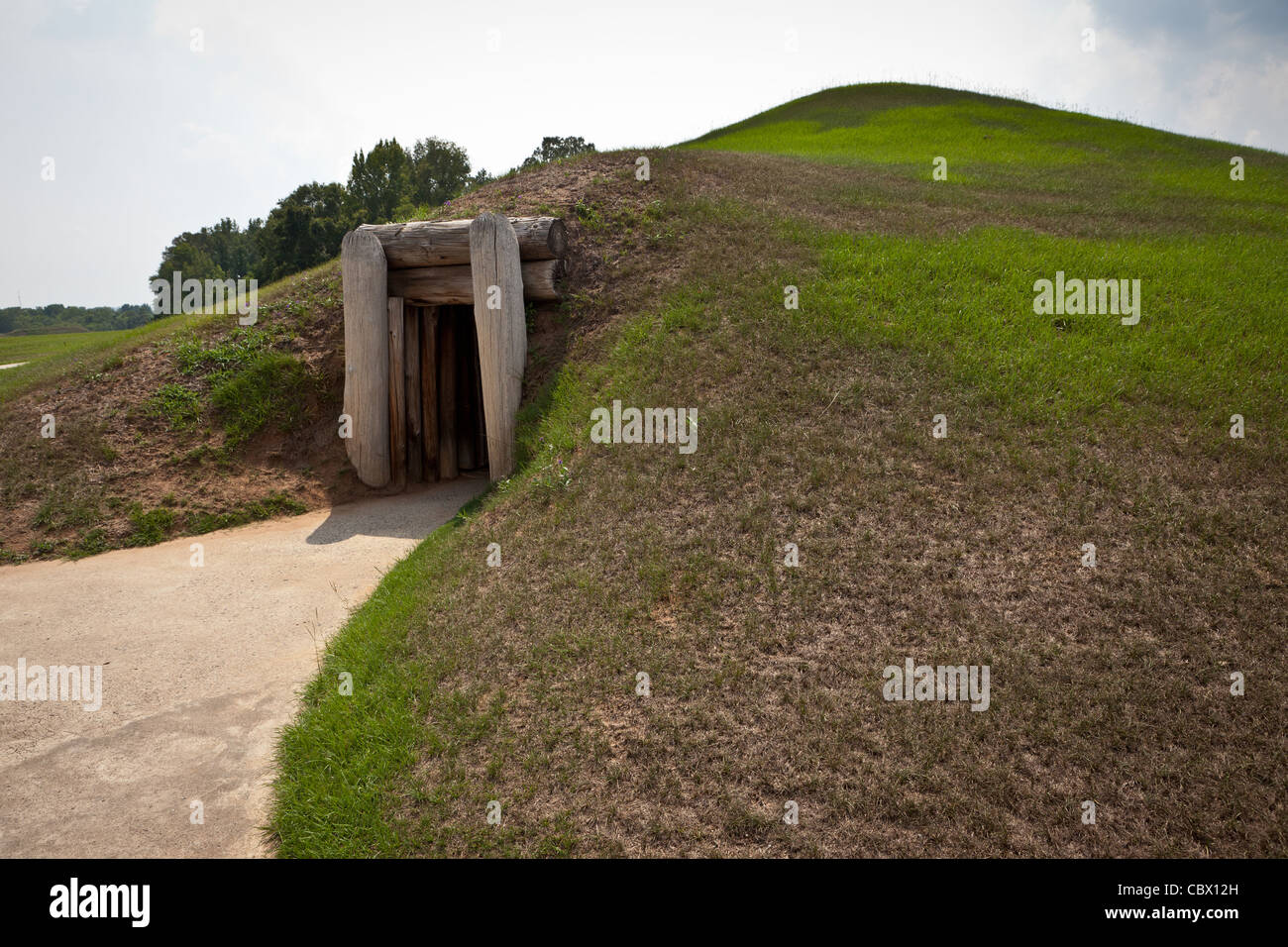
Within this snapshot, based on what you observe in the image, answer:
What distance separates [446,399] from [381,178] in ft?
190

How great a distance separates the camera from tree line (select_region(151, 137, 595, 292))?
47.6m

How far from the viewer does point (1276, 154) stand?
2534 cm

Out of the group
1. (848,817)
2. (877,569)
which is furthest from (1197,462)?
(848,817)

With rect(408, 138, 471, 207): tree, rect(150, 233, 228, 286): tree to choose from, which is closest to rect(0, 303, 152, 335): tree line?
rect(150, 233, 228, 286): tree

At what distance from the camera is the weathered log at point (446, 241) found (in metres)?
10.7

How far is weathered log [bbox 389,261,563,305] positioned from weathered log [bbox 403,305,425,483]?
401 mm

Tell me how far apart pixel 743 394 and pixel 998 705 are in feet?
14.8

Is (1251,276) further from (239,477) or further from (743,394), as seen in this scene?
(239,477)

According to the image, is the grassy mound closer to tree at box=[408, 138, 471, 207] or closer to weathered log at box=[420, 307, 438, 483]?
weathered log at box=[420, 307, 438, 483]

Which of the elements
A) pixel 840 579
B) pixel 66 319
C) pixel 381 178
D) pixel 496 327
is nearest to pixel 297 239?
pixel 381 178

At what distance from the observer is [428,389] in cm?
1172

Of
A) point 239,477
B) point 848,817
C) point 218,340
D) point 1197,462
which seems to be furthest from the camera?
point 218,340

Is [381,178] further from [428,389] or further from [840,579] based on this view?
[840,579]

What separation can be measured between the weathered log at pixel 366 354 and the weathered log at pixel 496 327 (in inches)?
63.9
